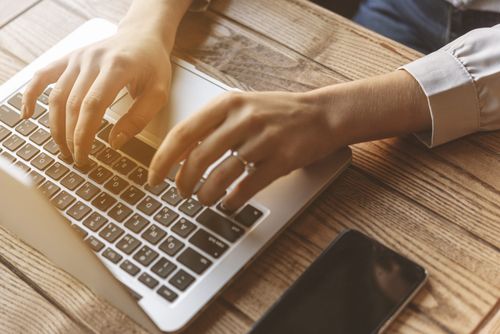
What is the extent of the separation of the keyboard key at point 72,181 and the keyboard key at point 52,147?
0.04 metres

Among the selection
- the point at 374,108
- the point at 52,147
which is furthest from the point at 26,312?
the point at 374,108

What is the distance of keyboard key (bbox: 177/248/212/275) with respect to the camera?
0.63 meters

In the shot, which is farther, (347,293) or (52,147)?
(52,147)

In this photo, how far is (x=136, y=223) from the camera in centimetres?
67

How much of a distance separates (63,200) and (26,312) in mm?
118

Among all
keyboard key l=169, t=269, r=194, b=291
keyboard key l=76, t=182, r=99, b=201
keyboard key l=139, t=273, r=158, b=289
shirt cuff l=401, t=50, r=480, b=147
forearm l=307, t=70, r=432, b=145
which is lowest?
keyboard key l=76, t=182, r=99, b=201

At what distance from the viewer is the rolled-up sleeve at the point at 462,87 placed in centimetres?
73

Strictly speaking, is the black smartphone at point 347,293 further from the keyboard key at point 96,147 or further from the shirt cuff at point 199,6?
the shirt cuff at point 199,6

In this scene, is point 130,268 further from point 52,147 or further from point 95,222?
point 52,147

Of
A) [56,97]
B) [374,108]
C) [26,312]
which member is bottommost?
[26,312]

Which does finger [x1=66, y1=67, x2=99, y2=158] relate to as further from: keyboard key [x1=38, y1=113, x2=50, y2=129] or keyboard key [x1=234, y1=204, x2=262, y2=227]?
keyboard key [x1=234, y1=204, x2=262, y2=227]

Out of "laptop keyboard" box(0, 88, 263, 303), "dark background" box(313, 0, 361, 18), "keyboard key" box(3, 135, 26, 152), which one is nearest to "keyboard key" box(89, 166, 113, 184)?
"laptop keyboard" box(0, 88, 263, 303)

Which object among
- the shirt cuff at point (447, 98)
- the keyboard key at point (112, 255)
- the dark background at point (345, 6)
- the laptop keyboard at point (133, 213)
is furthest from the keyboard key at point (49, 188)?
the dark background at point (345, 6)

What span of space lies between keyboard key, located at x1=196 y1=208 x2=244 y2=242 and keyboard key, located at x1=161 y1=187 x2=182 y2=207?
0.03m
